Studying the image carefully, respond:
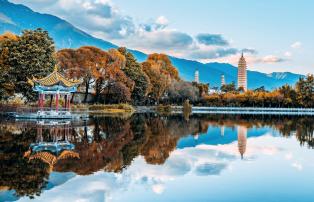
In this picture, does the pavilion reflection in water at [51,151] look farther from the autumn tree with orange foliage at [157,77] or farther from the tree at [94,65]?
the autumn tree with orange foliage at [157,77]

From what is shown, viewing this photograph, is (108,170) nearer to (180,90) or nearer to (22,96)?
(22,96)

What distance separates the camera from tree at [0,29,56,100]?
112 feet

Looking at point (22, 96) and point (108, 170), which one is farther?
point (22, 96)

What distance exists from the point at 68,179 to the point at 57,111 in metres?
23.4

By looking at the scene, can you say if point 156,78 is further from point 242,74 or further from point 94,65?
point 242,74

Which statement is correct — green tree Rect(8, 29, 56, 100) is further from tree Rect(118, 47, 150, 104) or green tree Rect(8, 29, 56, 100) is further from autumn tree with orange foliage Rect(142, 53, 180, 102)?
autumn tree with orange foliage Rect(142, 53, 180, 102)

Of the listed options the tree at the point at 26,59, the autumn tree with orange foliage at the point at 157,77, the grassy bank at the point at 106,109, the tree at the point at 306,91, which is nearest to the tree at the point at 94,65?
the grassy bank at the point at 106,109

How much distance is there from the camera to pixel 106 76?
157ft

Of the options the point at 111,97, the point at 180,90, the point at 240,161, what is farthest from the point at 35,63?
the point at 180,90

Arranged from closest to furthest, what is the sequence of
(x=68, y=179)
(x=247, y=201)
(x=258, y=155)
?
1. (x=247, y=201)
2. (x=68, y=179)
3. (x=258, y=155)

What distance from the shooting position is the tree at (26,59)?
34.2m

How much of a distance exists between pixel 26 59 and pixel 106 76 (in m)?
14.2

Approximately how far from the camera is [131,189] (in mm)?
8461

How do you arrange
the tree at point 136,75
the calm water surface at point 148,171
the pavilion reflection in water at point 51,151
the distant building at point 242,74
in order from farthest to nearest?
the distant building at point 242,74 < the tree at point 136,75 < the pavilion reflection in water at point 51,151 < the calm water surface at point 148,171
